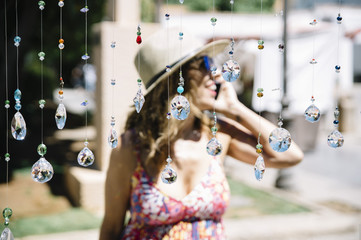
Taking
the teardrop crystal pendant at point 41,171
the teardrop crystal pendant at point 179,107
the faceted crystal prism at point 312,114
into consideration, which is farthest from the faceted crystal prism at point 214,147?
the teardrop crystal pendant at point 41,171

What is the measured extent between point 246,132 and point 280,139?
1.05m

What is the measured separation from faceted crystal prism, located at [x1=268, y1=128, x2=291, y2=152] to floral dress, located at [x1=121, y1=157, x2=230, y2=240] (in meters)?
0.76

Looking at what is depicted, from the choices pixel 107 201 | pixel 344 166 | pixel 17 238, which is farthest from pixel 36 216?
pixel 344 166

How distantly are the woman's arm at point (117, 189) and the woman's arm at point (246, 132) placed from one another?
629 mm

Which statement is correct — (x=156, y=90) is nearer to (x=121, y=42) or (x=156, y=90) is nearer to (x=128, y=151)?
(x=128, y=151)

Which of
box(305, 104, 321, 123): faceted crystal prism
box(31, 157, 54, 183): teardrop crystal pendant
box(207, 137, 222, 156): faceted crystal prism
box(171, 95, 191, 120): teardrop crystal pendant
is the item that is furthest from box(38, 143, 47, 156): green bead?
box(305, 104, 321, 123): faceted crystal prism

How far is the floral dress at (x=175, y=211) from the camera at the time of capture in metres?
2.09

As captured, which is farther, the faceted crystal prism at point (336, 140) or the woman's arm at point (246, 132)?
the woman's arm at point (246, 132)

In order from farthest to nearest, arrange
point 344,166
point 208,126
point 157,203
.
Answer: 1. point 344,166
2. point 208,126
3. point 157,203

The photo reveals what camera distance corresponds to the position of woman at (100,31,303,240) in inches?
82.9

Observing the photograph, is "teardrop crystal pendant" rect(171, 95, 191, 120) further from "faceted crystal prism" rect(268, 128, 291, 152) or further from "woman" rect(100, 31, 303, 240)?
"woman" rect(100, 31, 303, 240)

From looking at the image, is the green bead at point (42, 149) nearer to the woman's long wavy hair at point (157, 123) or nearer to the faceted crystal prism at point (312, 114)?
the woman's long wavy hair at point (157, 123)

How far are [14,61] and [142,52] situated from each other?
669cm

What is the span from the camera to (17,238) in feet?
14.9
